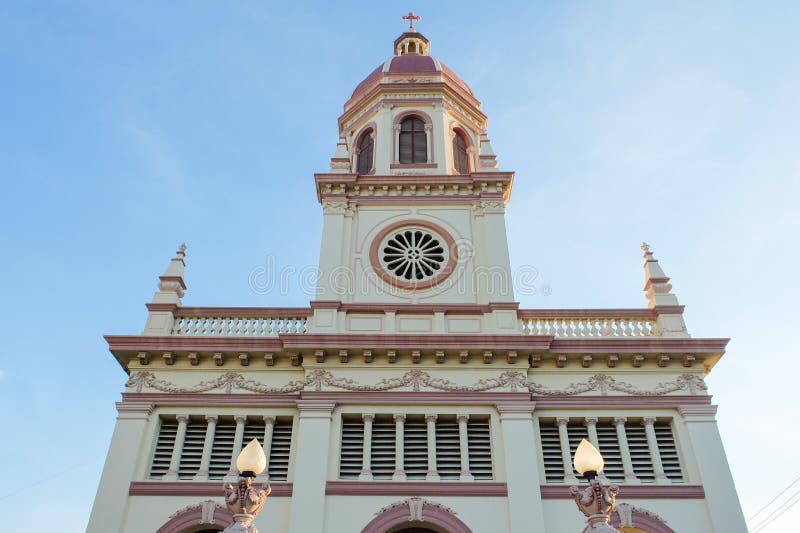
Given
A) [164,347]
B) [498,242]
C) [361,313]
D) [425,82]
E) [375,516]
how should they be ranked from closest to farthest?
1. [375,516]
2. [164,347]
3. [361,313]
4. [498,242]
5. [425,82]

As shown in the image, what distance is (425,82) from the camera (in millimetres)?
26953

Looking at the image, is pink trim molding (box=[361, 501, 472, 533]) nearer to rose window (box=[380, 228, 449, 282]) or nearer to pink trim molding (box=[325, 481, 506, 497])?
pink trim molding (box=[325, 481, 506, 497])

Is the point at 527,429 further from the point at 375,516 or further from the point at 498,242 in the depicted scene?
the point at 498,242

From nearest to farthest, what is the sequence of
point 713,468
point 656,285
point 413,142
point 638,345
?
point 713,468
point 638,345
point 656,285
point 413,142

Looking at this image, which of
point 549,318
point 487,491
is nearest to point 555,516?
point 487,491

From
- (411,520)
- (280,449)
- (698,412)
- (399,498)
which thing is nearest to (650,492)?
(698,412)

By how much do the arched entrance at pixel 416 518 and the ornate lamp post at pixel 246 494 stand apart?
258 inches

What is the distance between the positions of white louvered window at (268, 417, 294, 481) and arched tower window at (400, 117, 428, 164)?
418 inches

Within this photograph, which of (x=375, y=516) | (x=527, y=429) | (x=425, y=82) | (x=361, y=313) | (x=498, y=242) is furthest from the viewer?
(x=425, y=82)

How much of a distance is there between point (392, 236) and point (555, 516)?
31.4ft

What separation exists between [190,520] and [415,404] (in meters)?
5.99

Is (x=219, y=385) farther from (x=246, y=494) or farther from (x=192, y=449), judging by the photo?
(x=246, y=494)

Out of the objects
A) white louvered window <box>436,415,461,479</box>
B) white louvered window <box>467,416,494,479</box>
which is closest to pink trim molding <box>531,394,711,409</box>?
white louvered window <box>467,416,494,479</box>

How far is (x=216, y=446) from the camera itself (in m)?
18.2
